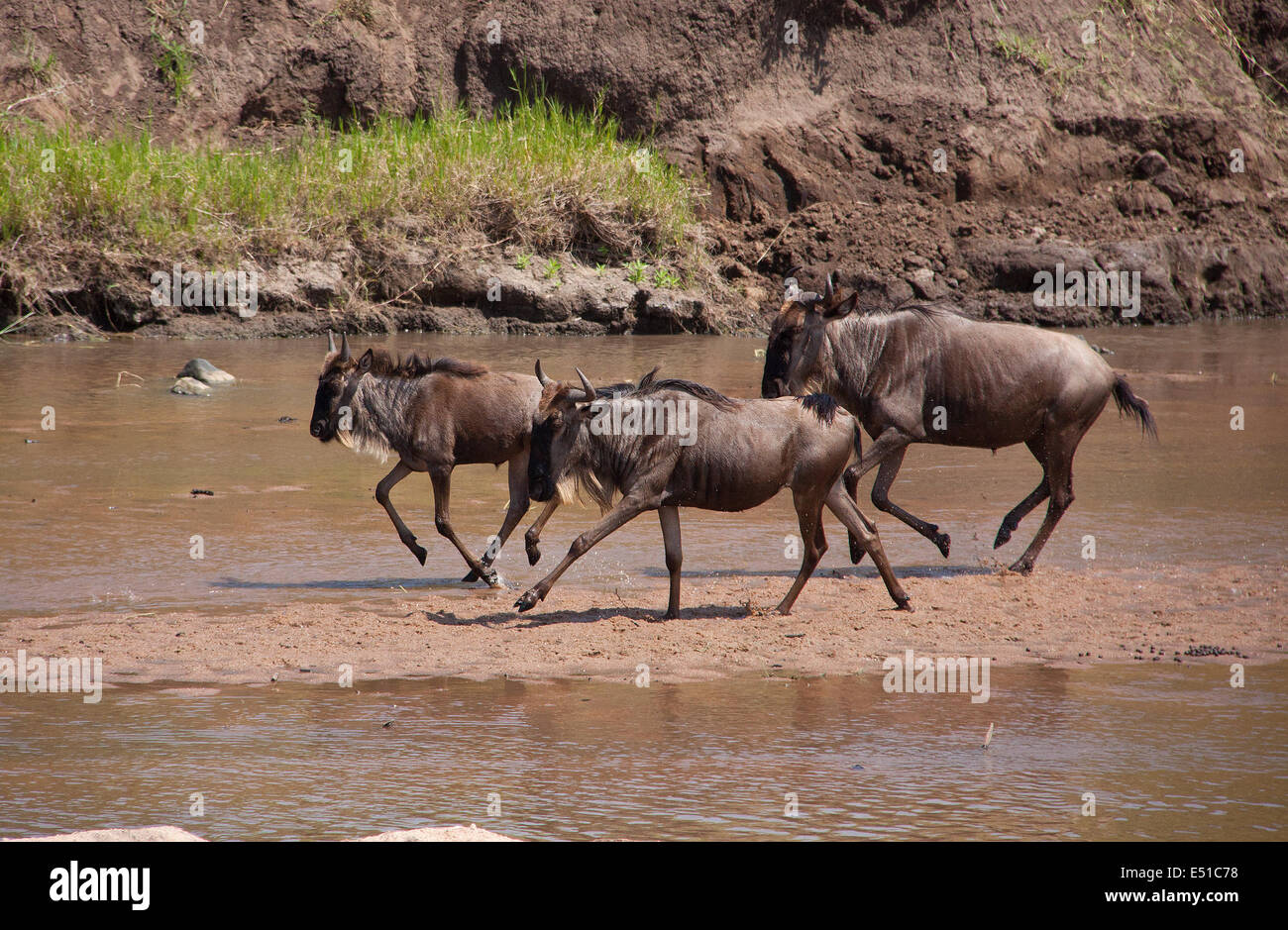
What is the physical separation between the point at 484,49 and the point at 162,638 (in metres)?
15.9

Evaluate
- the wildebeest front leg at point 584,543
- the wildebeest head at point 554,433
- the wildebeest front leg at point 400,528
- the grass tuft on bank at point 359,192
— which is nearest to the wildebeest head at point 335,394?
the wildebeest front leg at point 400,528

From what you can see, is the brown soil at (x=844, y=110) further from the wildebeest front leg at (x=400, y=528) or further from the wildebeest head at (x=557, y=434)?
the wildebeest head at (x=557, y=434)

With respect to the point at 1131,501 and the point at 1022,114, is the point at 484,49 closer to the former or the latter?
the point at 1022,114

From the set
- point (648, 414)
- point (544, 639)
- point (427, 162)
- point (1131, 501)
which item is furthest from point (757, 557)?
point (427, 162)

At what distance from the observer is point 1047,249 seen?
18.9 m

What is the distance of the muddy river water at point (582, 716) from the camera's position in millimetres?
4359

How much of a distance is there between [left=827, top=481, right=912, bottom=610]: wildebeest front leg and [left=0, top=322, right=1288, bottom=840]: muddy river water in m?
0.82

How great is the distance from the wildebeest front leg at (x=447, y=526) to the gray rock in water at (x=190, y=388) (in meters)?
5.04

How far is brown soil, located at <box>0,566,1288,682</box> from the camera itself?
6.05 metres

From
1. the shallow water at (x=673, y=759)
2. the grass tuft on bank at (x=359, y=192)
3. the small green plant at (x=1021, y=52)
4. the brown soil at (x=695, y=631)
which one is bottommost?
the shallow water at (x=673, y=759)

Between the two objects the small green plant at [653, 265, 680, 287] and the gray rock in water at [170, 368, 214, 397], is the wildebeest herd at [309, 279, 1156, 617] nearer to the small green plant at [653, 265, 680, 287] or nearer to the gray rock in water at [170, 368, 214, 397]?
the gray rock in water at [170, 368, 214, 397]

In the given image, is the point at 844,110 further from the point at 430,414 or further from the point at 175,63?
the point at 430,414

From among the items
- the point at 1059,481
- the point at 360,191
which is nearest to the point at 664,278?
the point at 360,191

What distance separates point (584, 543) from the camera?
6.96 m
